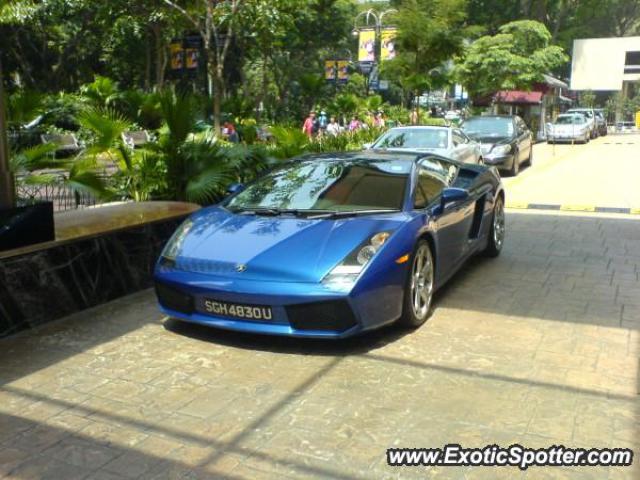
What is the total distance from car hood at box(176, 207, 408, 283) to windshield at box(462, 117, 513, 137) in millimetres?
14244

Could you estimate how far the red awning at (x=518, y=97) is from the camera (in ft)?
110

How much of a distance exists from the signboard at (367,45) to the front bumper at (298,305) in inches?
1043

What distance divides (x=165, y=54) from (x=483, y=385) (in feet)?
100

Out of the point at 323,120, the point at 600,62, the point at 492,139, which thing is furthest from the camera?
the point at 600,62

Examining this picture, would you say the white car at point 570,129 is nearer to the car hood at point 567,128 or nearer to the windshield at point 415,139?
the car hood at point 567,128

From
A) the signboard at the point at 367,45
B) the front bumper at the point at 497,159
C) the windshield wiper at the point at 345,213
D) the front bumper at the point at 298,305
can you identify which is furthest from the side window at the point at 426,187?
the signboard at the point at 367,45

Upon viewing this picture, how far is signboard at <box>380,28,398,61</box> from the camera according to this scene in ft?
84.5

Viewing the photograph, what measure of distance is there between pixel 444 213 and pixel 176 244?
7.17ft

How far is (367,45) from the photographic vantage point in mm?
30016

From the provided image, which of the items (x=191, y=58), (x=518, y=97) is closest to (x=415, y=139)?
(x=191, y=58)

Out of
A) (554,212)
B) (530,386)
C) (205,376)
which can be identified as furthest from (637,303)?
(554,212)

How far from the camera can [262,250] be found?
4664 millimetres

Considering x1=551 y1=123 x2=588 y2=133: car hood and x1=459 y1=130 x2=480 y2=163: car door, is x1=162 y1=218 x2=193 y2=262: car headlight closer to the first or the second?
x1=459 y1=130 x2=480 y2=163: car door

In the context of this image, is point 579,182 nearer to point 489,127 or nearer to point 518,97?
point 489,127
